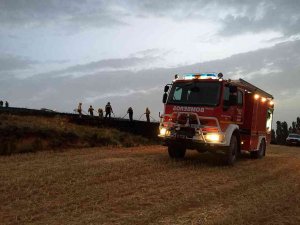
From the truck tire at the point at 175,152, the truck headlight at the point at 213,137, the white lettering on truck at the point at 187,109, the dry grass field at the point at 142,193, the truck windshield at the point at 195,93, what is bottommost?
the dry grass field at the point at 142,193

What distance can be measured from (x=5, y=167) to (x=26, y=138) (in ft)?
23.2

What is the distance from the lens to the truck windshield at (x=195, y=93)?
14578 millimetres

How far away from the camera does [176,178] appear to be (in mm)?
11719

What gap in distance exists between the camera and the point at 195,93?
48.8ft

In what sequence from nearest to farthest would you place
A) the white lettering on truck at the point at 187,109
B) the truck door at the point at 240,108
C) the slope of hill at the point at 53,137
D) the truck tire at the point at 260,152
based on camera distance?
1. the white lettering on truck at the point at 187,109
2. the truck door at the point at 240,108
3. the truck tire at the point at 260,152
4. the slope of hill at the point at 53,137

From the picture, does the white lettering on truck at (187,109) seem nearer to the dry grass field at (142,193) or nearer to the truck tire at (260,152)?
the dry grass field at (142,193)

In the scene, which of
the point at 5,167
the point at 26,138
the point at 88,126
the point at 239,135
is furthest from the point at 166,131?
the point at 88,126

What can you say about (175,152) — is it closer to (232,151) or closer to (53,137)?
(232,151)

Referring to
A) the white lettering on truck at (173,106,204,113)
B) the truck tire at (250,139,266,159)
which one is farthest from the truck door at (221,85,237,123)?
the truck tire at (250,139,266,159)

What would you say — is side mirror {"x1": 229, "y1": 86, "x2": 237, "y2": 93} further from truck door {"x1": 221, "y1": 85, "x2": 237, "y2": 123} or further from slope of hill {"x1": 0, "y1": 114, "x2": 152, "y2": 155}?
slope of hill {"x1": 0, "y1": 114, "x2": 152, "y2": 155}

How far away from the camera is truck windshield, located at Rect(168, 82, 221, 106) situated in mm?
14578

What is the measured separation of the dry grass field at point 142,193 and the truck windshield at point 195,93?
2.15m

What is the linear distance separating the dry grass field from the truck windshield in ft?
7.07

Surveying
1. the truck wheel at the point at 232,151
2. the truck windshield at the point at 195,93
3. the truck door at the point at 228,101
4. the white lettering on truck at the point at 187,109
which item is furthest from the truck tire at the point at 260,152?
the white lettering on truck at the point at 187,109
